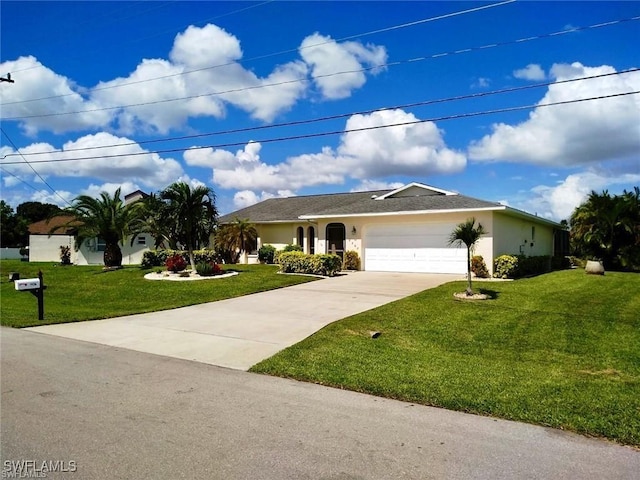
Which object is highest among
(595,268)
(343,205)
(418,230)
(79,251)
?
(343,205)

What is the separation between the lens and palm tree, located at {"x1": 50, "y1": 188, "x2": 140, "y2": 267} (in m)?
24.8

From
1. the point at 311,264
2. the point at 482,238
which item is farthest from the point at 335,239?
the point at 482,238

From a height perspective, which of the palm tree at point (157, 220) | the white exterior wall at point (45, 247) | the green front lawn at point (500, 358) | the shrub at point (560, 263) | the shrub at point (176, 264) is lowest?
the green front lawn at point (500, 358)

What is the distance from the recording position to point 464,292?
13.6 meters

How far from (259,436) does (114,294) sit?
14.8 metres

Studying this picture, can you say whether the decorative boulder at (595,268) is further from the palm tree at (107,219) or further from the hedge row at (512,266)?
the palm tree at (107,219)

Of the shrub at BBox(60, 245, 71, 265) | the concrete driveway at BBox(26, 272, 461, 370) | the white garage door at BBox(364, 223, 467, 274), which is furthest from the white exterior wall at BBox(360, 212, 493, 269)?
the shrub at BBox(60, 245, 71, 265)

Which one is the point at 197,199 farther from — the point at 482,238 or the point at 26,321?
the point at 482,238

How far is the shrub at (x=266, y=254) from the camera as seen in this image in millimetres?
27641

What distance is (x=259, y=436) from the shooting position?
4332 mm

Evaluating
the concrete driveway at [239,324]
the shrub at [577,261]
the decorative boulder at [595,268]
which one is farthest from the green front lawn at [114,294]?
the shrub at [577,261]

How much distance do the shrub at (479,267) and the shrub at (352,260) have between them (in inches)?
216

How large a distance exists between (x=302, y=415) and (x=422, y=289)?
35.4ft

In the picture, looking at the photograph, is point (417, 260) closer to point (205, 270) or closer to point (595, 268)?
point (595, 268)
